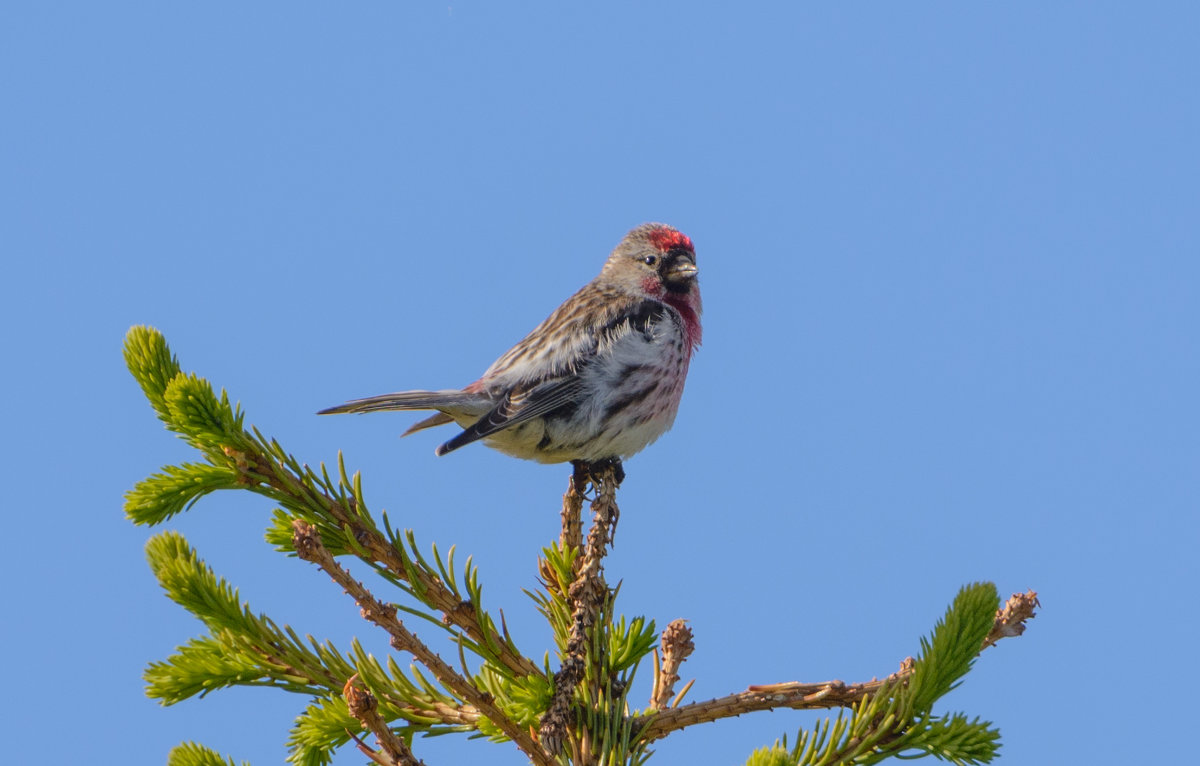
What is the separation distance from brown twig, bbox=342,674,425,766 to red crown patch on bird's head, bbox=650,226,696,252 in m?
4.41

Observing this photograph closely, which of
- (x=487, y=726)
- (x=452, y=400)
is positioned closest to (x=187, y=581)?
(x=487, y=726)

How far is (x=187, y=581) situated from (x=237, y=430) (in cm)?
40

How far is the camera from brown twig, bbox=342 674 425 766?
8.19 feet

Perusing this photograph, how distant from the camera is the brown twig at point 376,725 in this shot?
2.50m

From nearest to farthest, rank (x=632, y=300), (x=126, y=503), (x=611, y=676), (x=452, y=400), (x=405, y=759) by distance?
(x=405, y=759), (x=126, y=503), (x=611, y=676), (x=452, y=400), (x=632, y=300)

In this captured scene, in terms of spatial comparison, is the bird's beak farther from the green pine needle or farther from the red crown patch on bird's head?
the green pine needle

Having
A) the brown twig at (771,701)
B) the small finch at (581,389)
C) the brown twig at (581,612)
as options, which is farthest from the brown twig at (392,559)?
the small finch at (581,389)

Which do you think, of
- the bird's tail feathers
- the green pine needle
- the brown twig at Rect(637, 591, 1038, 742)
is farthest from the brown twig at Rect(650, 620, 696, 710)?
the bird's tail feathers

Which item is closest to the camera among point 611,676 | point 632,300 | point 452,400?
point 611,676

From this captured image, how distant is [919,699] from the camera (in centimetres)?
281

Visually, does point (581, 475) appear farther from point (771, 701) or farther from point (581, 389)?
point (771, 701)

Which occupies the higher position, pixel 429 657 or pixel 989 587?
pixel 989 587

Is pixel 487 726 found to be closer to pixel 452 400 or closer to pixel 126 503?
pixel 126 503

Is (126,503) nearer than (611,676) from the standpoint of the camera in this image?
Yes
